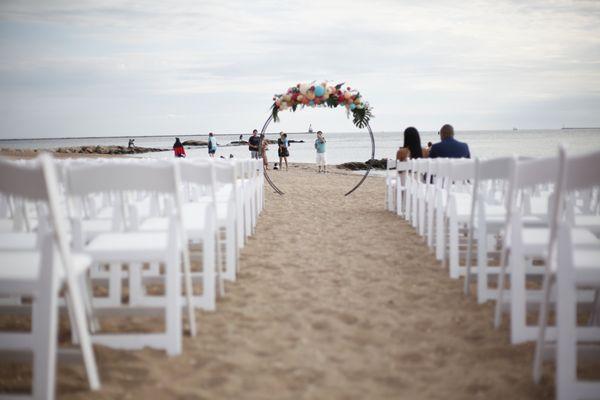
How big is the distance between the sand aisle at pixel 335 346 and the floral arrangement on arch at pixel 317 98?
248 inches

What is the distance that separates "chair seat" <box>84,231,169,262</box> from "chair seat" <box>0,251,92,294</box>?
0.58 feet

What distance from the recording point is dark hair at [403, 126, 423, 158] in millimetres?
9594

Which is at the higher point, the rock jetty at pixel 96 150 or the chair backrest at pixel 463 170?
the rock jetty at pixel 96 150

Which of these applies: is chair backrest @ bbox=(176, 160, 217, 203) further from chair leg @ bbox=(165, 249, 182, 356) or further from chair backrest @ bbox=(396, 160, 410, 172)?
chair backrest @ bbox=(396, 160, 410, 172)

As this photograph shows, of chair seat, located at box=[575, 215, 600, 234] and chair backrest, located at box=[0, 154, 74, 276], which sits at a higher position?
chair backrest, located at box=[0, 154, 74, 276]

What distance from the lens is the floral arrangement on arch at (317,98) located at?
1109cm

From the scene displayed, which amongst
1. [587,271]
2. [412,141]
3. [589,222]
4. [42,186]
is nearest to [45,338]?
[42,186]

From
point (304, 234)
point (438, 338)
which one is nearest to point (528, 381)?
point (438, 338)

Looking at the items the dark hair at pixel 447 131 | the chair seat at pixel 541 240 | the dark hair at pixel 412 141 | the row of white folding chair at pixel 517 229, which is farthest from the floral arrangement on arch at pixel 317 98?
the chair seat at pixel 541 240

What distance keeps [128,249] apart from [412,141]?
303 inches

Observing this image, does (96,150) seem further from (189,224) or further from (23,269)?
(23,269)

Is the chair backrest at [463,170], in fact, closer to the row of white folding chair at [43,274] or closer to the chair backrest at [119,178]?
the chair backrest at [119,178]

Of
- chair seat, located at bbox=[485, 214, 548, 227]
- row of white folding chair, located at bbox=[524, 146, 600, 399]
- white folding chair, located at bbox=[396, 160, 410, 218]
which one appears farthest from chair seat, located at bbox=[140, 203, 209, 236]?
white folding chair, located at bbox=[396, 160, 410, 218]

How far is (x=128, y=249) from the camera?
2.85m
